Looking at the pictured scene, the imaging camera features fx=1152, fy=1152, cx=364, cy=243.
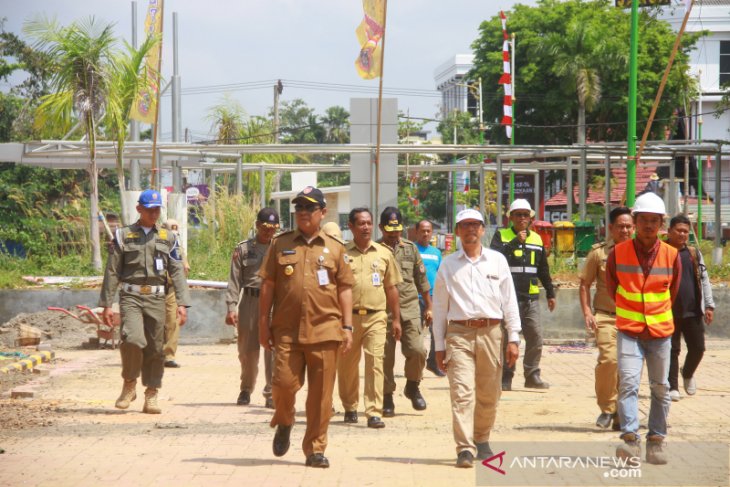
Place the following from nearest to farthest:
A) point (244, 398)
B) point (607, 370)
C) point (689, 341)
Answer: point (607, 370), point (689, 341), point (244, 398)

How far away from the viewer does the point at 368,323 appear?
10.2 meters

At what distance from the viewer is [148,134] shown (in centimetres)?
6112

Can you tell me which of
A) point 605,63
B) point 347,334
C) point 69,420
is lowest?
point 69,420

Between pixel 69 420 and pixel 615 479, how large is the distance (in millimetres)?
5214

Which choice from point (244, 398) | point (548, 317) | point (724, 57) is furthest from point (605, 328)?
point (724, 57)

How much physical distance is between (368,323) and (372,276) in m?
0.42

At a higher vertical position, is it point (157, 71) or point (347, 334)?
point (157, 71)

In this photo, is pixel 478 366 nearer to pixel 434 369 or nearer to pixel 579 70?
pixel 434 369

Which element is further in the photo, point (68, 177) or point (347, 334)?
point (68, 177)

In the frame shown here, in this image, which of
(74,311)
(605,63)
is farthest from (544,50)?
(74,311)

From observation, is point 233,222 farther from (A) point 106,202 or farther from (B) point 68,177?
(B) point 68,177

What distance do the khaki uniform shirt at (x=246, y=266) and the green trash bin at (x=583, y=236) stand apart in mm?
12565

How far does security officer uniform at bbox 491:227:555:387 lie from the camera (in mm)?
12203

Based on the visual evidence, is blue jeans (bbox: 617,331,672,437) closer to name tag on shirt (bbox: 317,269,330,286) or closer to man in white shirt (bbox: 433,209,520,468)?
man in white shirt (bbox: 433,209,520,468)
